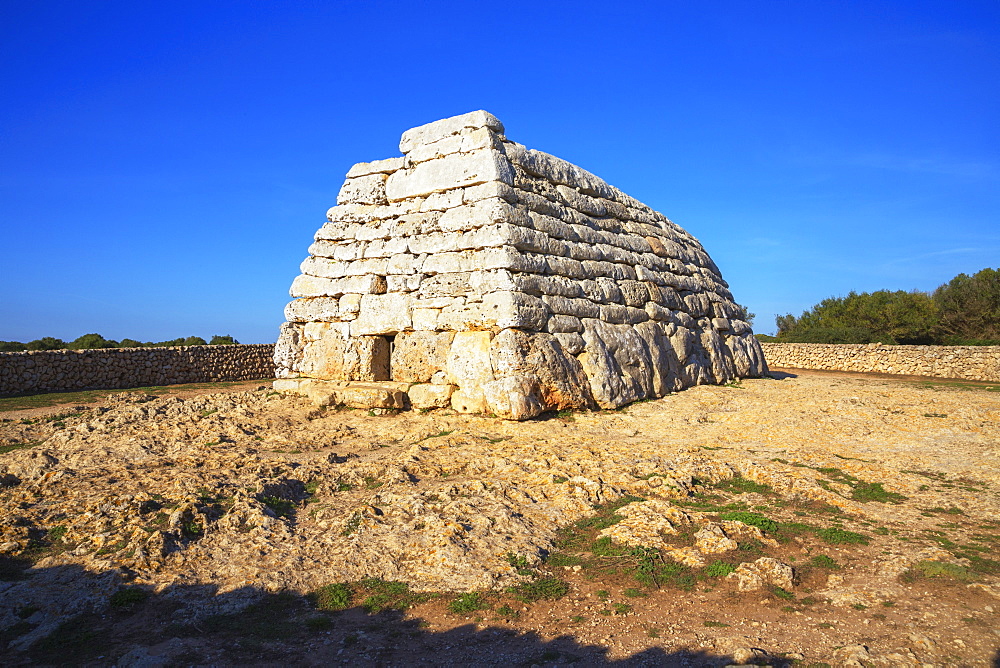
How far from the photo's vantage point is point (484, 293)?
8820 mm

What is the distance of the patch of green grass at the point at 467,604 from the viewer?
3.72m

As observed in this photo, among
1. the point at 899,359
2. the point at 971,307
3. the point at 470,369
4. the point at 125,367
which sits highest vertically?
the point at 971,307

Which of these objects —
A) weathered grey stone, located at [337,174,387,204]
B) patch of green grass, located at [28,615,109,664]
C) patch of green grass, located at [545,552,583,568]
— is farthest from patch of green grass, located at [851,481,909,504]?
weathered grey stone, located at [337,174,387,204]

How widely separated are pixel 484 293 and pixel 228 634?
5969mm

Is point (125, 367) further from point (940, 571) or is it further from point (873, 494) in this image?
point (940, 571)

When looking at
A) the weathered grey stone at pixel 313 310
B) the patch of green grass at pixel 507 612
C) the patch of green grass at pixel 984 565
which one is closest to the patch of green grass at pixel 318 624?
the patch of green grass at pixel 507 612

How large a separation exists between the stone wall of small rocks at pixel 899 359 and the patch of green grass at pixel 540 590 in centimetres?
2313

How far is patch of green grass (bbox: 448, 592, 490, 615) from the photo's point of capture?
3723 mm

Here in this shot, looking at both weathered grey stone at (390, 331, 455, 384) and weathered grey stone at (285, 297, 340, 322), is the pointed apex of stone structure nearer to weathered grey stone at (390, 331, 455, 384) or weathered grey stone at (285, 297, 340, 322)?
weathered grey stone at (285, 297, 340, 322)

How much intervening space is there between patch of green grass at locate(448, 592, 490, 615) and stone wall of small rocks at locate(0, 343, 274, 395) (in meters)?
17.7

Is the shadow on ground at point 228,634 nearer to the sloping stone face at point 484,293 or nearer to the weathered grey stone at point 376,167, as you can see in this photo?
the sloping stone face at point 484,293

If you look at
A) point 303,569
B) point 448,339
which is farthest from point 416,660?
point 448,339

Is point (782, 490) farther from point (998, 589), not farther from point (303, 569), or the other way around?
point (303, 569)

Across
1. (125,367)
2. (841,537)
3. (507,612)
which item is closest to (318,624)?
(507,612)
